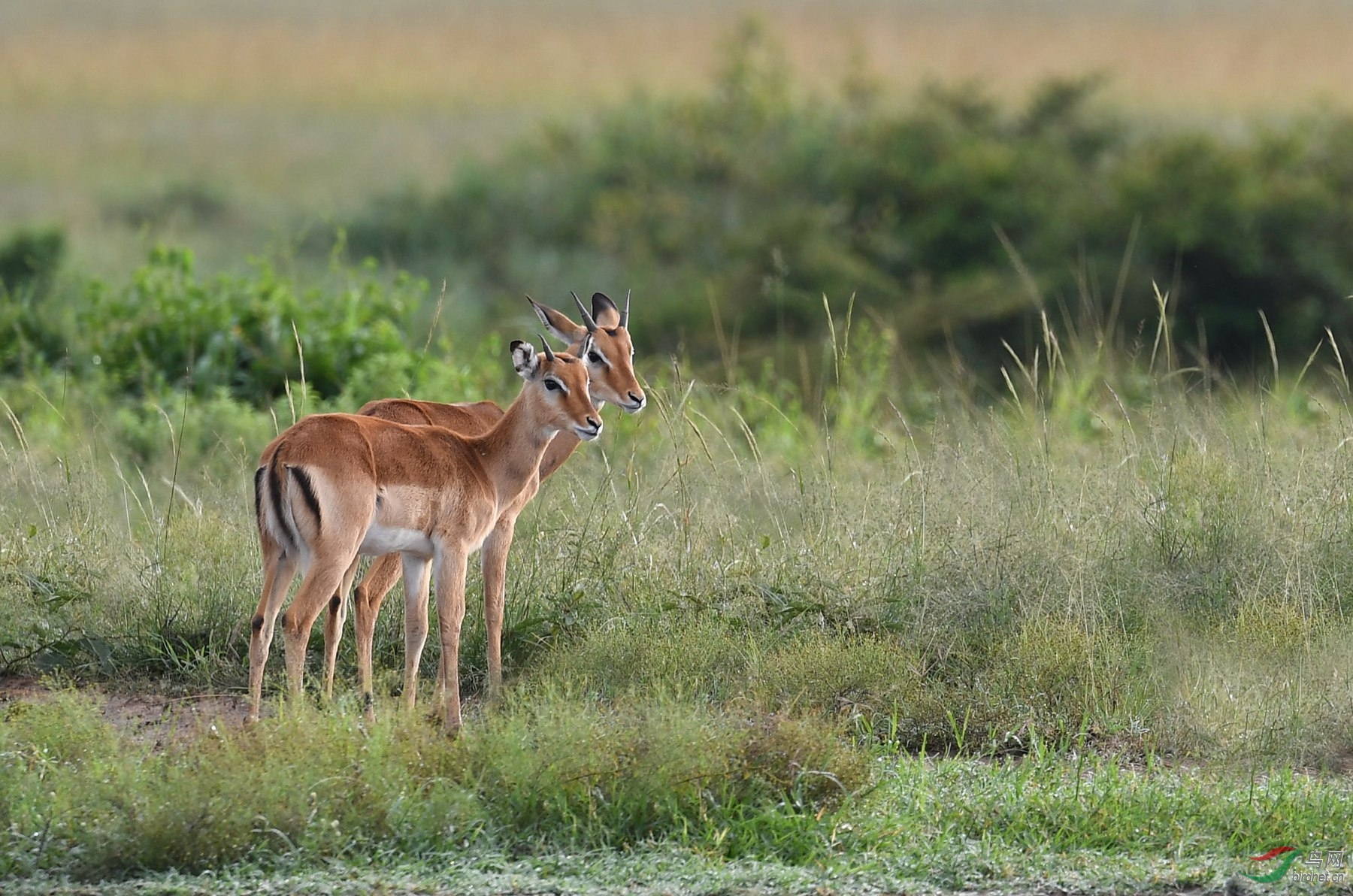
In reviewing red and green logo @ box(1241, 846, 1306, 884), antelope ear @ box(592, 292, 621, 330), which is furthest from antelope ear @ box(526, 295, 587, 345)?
red and green logo @ box(1241, 846, 1306, 884)

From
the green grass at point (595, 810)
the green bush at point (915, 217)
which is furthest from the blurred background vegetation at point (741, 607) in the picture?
the green bush at point (915, 217)

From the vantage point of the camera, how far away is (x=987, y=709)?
6.98m

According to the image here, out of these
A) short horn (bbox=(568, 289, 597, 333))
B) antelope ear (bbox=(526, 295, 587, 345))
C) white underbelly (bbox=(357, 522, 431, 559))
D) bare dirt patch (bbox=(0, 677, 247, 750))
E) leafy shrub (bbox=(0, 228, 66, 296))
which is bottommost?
leafy shrub (bbox=(0, 228, 66, 296))

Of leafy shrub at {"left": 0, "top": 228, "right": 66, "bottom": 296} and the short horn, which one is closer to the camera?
the short horn

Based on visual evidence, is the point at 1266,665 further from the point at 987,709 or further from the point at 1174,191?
the point at 1174,191

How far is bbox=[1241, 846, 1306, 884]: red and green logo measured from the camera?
5289mm

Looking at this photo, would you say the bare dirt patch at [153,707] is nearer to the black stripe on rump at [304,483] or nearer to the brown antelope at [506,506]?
the brown antelope at [506,506]

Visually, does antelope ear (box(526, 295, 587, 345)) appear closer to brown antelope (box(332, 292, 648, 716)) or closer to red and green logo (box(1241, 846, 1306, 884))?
brown antelope (box(332, 292, 648, 716))

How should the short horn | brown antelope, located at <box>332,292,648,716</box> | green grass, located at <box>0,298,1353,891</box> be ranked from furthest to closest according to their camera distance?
the short horn, brown antelope, located at <box>332,292,648,716</box>, green grass, located at <box>0,298,1353,891</box>

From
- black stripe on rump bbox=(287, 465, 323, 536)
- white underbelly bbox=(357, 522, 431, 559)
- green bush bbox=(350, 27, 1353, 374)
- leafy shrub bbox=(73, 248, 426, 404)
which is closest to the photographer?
black stripe on rump bbox=(287, 465, 323, 536)

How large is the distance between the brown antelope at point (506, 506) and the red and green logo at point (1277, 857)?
2977 millimetres

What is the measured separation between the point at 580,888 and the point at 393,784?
0.79 meters

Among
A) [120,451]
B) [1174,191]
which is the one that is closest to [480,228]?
[1174,191]

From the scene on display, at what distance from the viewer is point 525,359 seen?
7051 mm
